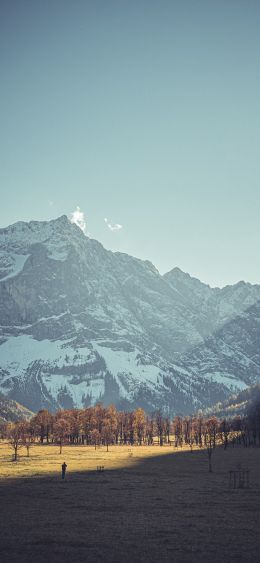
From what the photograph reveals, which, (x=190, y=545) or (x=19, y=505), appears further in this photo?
(x=19, y=505)

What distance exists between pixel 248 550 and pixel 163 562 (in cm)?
673

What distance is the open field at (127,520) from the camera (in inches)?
1288

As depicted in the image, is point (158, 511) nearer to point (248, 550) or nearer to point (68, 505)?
point (68, 505)

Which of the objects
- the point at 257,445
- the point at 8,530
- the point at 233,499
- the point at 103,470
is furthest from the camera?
the point at 257,445

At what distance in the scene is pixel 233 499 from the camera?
56.2 meters

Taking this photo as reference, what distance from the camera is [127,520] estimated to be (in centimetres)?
4347

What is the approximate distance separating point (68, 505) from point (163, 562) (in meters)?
23.1

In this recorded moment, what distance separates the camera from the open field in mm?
32719

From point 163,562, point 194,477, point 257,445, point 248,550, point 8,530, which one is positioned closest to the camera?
point 163,562

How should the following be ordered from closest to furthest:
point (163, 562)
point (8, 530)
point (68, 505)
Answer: point (163, 562), point (8, 530), point (68, 505)

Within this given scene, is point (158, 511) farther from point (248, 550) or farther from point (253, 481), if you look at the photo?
point (253, 481)

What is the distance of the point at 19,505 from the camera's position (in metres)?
50.6

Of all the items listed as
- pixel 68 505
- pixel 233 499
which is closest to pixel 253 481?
pixel 233 499

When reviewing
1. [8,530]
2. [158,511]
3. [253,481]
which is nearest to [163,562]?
[8,530]
